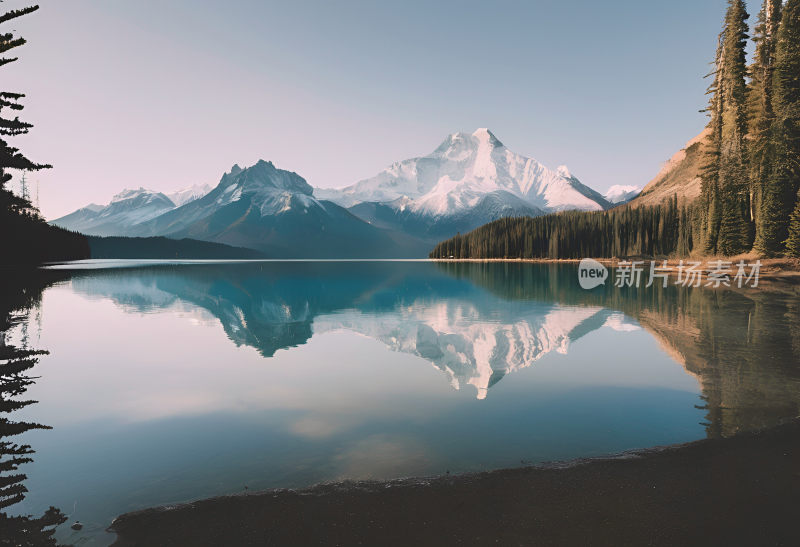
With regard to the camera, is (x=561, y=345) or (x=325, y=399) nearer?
(x=325, y=399)

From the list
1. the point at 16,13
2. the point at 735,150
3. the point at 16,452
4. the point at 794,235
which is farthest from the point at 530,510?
the point at 735,150

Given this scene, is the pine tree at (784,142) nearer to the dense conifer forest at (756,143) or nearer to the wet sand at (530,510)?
the dense conifer forest at (756,143)

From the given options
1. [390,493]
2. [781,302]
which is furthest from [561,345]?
[781,302]

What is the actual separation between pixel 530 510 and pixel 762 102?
127178 mm

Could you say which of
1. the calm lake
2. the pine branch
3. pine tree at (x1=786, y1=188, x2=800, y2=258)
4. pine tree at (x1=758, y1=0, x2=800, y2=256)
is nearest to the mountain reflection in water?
the calm lake

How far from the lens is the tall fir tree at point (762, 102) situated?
308 ft

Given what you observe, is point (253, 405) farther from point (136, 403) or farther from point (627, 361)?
point (627, 361)

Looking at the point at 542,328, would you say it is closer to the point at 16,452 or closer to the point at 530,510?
the point at 530,510

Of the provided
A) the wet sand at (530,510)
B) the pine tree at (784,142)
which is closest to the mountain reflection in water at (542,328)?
the wet sand at (530,510)

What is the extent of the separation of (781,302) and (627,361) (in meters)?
36.8

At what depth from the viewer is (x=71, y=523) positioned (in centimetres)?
934

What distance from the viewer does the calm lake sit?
39.1 feet

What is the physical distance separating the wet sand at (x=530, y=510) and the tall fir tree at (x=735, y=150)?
365 ft

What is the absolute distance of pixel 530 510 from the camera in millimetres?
8711
